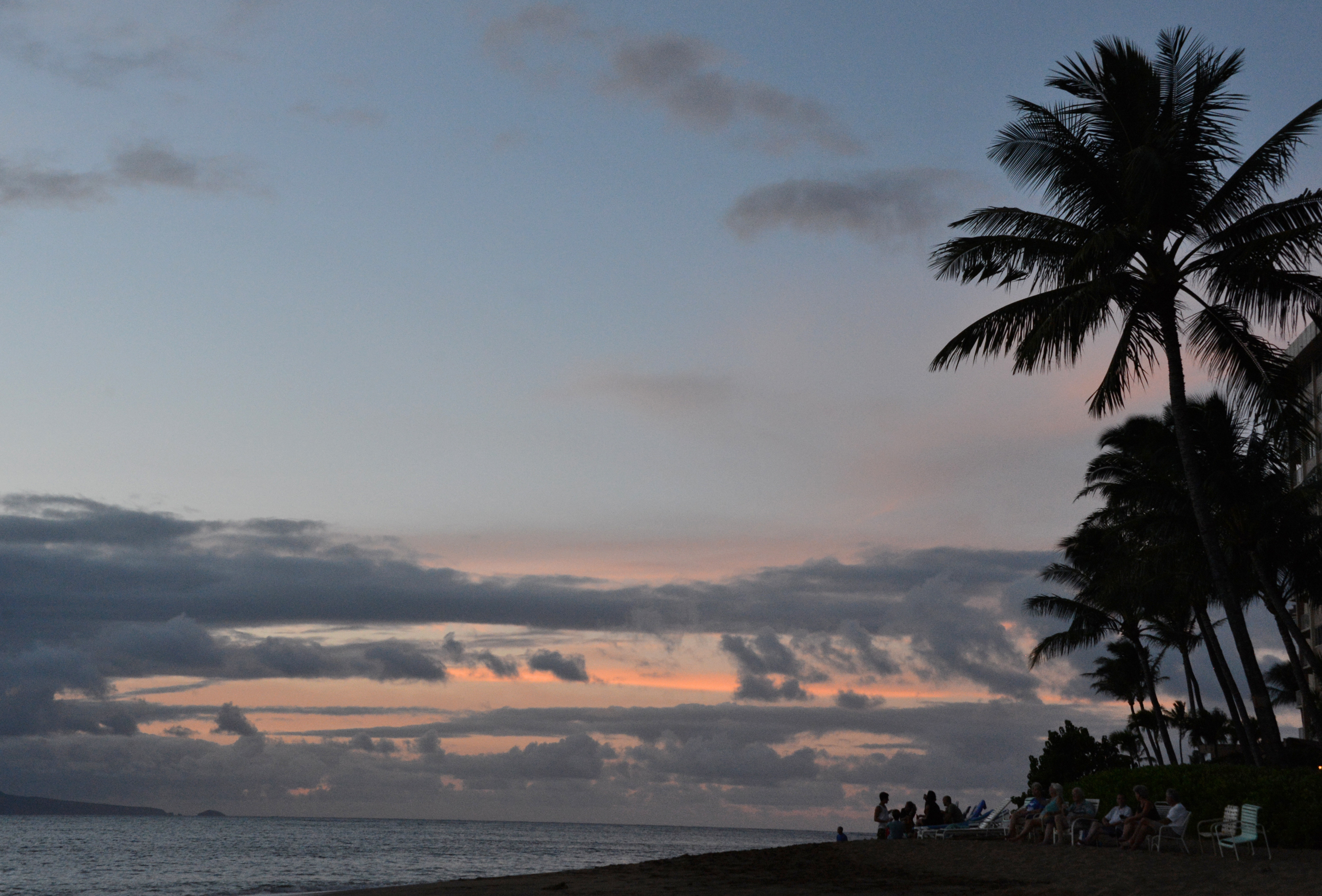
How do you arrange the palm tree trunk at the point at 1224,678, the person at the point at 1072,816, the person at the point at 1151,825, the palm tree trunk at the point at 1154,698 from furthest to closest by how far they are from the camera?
the palm tree trunk at the point at 1154,698 → the palm tree trunk at the point at 1224,678 → the person at the point at 1072,816 → the person at the point at 1151,825

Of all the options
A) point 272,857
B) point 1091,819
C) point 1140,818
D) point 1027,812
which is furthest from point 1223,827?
point 272,857

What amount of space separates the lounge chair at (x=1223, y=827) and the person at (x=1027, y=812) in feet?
10.0

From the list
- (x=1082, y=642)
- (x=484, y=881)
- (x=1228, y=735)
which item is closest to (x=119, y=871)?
(x=484, y=881)

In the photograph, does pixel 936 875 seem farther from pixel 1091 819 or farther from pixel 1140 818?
pixel 1091 819

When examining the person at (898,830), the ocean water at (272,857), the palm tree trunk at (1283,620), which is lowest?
the ocean water at (272,857)

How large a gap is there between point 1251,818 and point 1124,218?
31.2ft

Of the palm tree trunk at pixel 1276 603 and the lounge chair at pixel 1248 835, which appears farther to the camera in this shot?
the palm tree trunk at pixel 1276 603

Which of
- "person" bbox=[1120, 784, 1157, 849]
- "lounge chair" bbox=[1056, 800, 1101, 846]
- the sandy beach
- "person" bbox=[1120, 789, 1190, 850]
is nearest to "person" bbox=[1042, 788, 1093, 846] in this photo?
"lounge chair" bbox=[1056, 800, 1101, 846]

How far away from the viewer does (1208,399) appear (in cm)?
2942

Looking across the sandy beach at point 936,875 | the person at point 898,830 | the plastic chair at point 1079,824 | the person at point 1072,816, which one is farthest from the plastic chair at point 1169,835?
the person at point 898,830

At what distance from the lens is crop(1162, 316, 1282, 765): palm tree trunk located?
16672mm

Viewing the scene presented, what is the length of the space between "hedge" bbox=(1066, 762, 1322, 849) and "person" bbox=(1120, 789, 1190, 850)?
145 centimetres

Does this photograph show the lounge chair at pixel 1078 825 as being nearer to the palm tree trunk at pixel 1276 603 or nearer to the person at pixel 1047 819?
the person at pixel 1047 819

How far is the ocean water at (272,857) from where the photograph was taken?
3534cm
